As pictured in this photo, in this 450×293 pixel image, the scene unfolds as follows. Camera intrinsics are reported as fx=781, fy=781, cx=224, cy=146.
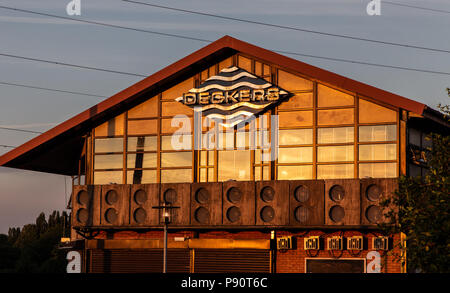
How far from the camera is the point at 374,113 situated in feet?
115

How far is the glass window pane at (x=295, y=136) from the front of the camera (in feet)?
118

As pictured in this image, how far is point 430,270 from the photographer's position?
19.4 m

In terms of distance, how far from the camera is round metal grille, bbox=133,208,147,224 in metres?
37.8

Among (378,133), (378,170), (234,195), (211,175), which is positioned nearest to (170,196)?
(211,175)

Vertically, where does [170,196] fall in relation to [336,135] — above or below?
below

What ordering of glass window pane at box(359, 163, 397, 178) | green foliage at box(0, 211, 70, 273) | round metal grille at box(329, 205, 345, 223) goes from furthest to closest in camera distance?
green foliage at box(0, 211, 70, 273)
round metal grille at box(329, 205, 345, 223)
glass window pane at box(359, 163, 397, 178)

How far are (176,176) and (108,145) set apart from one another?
13.0 feet

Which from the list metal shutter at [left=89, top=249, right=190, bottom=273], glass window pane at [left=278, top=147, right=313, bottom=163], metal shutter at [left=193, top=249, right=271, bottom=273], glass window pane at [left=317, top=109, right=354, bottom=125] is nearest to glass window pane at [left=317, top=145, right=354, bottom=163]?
glass window pane at [left=278, top=147, right=313, bottom=163]

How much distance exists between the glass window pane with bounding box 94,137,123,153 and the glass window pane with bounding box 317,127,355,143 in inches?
396

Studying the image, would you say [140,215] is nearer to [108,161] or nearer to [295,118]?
[108,161]

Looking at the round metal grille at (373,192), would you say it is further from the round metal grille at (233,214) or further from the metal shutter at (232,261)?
the round metal grille at (233,214)

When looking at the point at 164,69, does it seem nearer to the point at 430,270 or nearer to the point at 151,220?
the point at 151,220

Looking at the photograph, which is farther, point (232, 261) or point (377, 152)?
point (232, 261)

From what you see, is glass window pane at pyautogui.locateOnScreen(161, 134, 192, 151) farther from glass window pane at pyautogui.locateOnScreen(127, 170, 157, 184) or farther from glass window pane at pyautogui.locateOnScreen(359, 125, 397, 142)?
glass window pane at pyautogui.locateOnScreen(359, 125, 397, 142)
